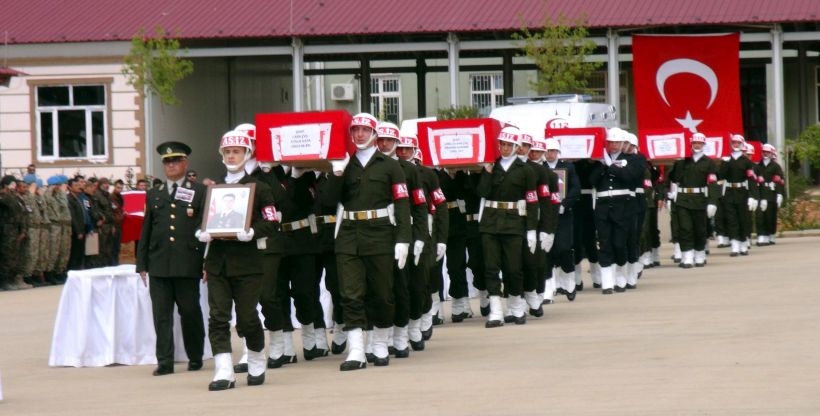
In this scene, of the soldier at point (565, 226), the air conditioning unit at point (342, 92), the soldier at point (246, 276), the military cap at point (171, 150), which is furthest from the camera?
the air conditioning unit at point (342, 92)

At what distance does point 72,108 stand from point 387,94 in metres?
22.3

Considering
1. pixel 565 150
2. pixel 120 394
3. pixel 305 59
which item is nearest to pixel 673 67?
pixel 305 59

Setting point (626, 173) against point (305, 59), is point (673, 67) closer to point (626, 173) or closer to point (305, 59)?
point (305, 59)

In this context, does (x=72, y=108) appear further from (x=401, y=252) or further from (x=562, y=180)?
(x=401, y=252)

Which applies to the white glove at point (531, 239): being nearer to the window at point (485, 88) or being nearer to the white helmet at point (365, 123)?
the white helmet at point (365, 123)

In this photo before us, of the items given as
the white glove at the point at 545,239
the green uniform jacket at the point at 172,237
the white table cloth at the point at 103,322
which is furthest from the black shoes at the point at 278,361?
the white glove at the point at 545,239

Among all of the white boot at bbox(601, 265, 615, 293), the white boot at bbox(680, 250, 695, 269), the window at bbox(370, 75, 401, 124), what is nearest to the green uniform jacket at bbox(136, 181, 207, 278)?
the white boot at bbox(601, 265, 615, 293)

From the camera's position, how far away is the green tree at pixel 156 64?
39781 mm

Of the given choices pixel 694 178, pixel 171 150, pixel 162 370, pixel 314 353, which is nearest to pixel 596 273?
pixel 694 178

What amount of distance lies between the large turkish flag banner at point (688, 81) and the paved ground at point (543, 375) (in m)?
21.2

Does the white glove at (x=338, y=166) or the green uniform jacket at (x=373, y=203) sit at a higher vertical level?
the white glove at (x=338, y=166)

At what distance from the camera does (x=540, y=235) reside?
1789cm

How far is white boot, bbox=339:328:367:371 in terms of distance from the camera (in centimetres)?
1359

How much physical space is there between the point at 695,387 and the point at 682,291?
10024 millimetres
